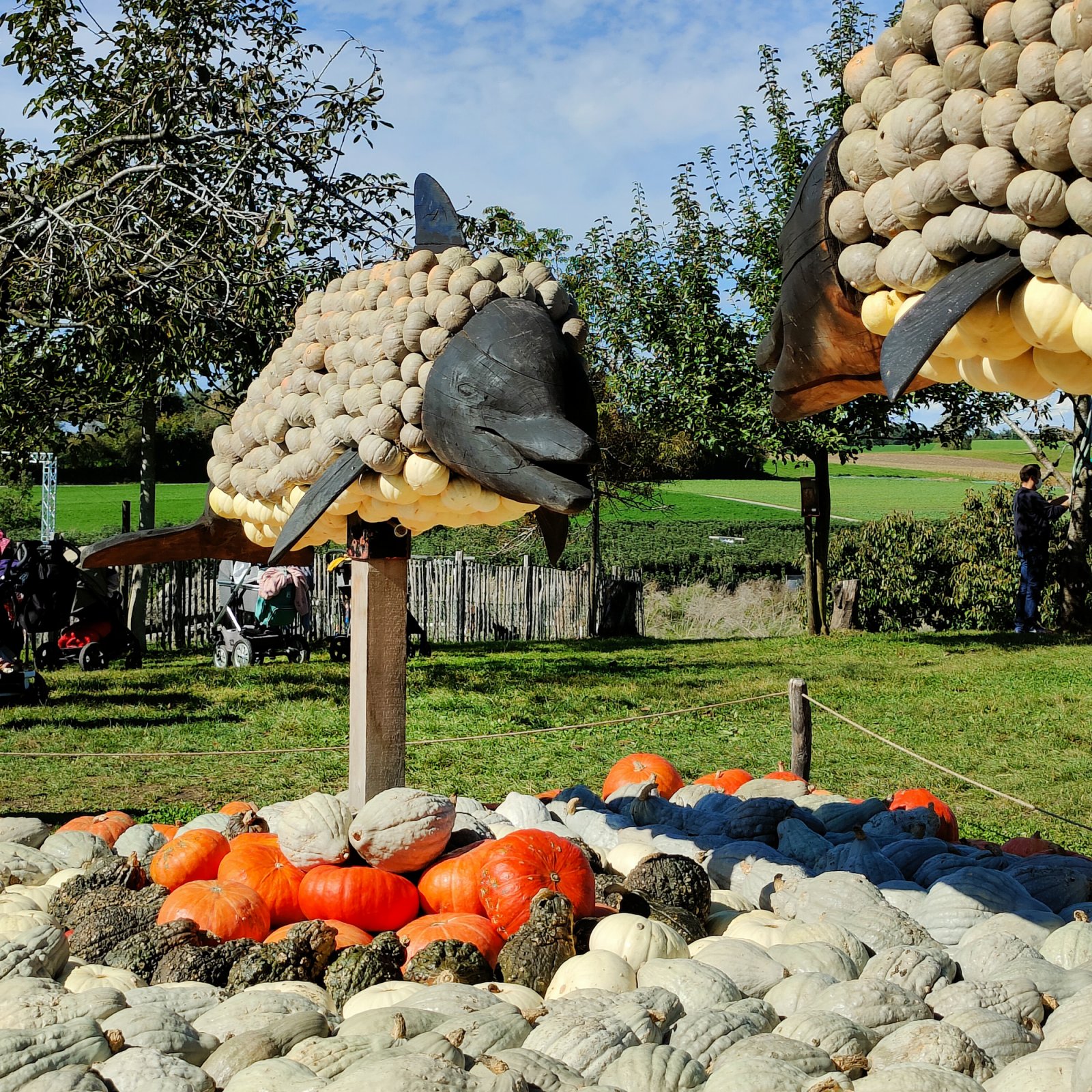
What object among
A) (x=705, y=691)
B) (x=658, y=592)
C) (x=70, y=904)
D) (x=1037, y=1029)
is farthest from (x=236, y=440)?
(x=658, y=592)

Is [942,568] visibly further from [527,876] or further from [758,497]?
[758,497]

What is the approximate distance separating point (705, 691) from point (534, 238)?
9.34 metres

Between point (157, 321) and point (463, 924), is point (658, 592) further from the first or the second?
point (463, 924)

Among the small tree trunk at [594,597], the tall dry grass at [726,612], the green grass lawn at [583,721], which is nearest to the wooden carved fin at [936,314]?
the green grass lawn at [583,721]

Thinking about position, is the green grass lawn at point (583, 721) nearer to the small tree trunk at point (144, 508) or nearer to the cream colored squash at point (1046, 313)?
the small tree trunk at point (144, 508)

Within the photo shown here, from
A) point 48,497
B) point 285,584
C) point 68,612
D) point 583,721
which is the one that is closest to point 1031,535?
point 583,721

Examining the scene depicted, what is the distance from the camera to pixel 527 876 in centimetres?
357

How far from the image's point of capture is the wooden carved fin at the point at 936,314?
2346mm

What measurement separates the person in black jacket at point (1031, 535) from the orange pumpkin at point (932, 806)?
9621 mm

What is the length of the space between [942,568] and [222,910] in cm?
1490

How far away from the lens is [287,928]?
341 cm

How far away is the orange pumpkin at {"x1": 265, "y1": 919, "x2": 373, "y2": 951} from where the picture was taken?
342cm

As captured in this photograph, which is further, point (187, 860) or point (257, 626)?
point (257, 626)

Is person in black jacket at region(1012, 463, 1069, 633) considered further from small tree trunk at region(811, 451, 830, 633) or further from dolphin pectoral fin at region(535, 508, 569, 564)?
dolphin pectoral fin at region(535, 508, 569, 564)
